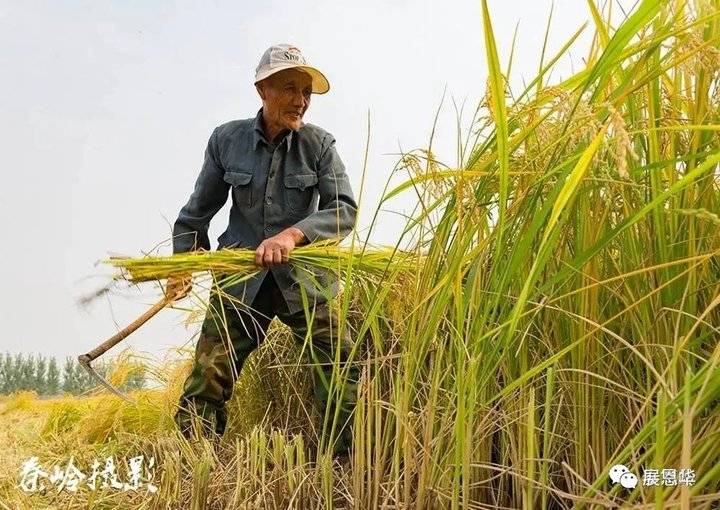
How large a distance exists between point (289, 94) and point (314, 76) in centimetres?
12

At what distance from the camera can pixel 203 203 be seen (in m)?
3.08

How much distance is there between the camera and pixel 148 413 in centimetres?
340

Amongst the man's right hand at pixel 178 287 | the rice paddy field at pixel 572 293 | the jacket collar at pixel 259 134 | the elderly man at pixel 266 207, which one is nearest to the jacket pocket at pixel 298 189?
the elderly man at pixel 266 207

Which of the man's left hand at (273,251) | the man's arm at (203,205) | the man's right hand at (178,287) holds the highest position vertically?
the man's arm at (203,205)

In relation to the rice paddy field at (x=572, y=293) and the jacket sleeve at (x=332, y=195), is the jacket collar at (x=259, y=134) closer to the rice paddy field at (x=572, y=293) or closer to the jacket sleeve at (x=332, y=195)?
the jacket sleeve at (x=332, y=195)

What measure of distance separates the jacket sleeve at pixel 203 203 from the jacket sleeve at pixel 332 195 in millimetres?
418

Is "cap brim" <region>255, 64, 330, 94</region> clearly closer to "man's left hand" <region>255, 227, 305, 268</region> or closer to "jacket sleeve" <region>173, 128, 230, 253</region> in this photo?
"jacket sleeve" <region>173, 128, 230, 253</region>

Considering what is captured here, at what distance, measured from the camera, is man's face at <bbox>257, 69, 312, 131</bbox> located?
9.32 ft

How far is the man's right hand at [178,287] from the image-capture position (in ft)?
7.77

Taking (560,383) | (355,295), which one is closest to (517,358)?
(560,383)

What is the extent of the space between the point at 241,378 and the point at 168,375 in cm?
47

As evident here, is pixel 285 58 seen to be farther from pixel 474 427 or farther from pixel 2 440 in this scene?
pixel 2 440

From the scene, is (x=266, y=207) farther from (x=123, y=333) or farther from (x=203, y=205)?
(x=123, y=333)

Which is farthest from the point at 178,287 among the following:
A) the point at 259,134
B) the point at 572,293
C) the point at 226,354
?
the point at 572,293
